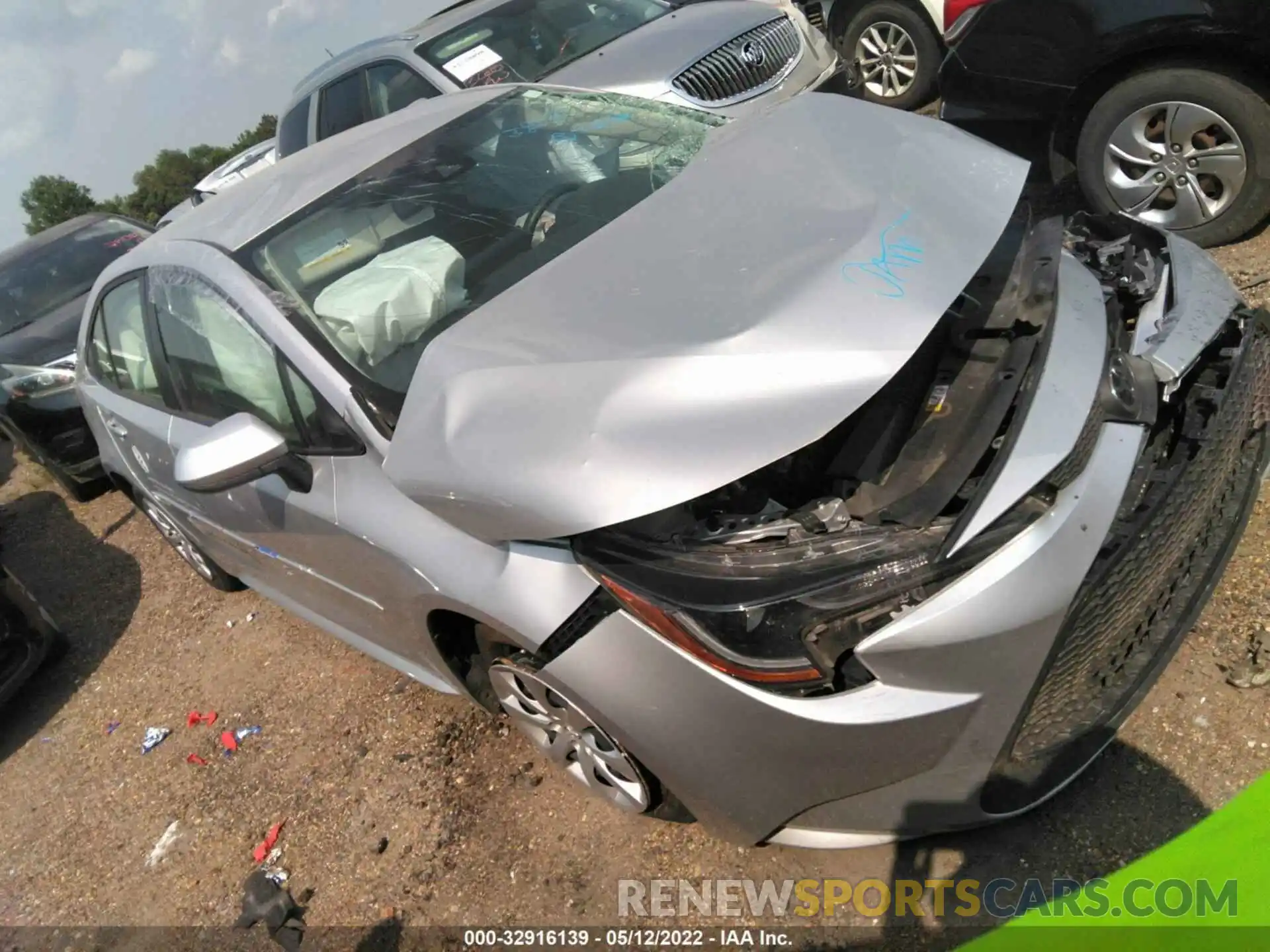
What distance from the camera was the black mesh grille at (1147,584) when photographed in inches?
72.0

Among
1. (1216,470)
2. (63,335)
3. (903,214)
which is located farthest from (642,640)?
(63,335)

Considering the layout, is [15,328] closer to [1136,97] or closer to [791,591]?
[791,591]

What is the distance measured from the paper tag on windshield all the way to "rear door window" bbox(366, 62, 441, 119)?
0.17 metres

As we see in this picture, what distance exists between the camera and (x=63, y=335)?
5.94m

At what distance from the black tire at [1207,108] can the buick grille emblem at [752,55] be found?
2.34 metres

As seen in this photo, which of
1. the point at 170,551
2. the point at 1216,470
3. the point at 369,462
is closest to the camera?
the point at 1216,470

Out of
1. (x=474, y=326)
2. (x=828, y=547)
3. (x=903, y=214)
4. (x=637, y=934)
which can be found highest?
(x=474, y=326)

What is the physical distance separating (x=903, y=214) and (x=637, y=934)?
1.88m

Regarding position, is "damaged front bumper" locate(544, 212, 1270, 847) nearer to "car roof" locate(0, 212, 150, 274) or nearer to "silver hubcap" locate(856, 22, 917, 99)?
"silver hubcap" locate(856, 22, 917, 99)

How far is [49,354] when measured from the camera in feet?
19.0

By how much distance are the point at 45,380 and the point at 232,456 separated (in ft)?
14.3

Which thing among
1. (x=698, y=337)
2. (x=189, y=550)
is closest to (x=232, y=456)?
(x=698, y=337)

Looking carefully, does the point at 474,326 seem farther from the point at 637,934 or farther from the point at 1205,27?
A: the point at 1205,27

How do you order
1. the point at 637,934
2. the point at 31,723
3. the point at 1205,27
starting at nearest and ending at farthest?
the point at 637,934 < the point at 1205,27 < the point at 31,723
